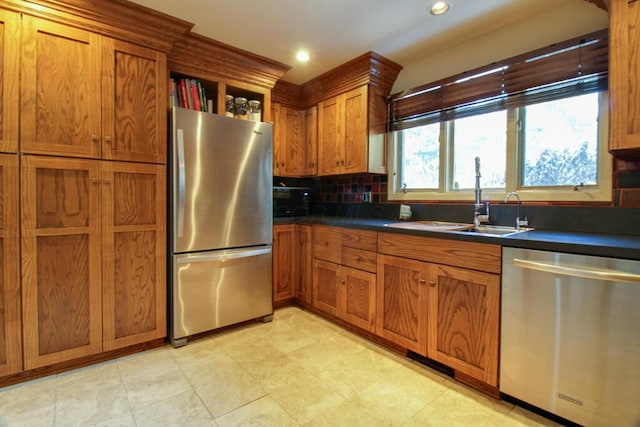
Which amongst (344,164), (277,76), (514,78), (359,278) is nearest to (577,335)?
(359,278)

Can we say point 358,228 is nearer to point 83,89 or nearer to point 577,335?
point 577,335

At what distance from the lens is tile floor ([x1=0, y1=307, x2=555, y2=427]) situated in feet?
4.94

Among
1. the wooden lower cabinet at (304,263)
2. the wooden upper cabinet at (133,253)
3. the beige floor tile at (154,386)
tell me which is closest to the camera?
the beige floor tile at (154,386)

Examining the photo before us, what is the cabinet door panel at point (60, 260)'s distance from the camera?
177 cm

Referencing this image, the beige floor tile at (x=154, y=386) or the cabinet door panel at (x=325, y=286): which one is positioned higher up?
the cabinet door panel at (x=325, y=286)

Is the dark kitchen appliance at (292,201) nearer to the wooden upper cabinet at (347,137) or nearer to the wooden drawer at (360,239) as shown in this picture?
the wooden upper cabinet at (347,137)

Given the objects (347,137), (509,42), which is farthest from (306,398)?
(509,42)

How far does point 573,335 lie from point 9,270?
2893 mm

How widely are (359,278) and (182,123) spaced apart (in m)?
1.71

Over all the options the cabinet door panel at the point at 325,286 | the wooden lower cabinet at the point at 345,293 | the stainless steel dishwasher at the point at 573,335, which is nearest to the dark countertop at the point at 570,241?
the stainless steel dishwasher at the point at 573,335

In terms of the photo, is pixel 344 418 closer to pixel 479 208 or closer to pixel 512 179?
pixel 479 208

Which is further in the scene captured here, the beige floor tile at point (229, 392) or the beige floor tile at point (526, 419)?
the beige floor tile at point (229, 392)

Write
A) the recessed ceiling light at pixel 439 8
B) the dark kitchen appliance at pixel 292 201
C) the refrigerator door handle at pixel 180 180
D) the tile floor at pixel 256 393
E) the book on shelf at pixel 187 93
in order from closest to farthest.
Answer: the tile floor at pixel 256 393, the recessed ceiling light at pixel 439 8, the refrigerator door handle at pixel 180 180, the book on shelf at pixel 187 93, the dark kitchen appliance at pixel 292 201

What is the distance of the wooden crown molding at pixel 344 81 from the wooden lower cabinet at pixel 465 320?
173cm
